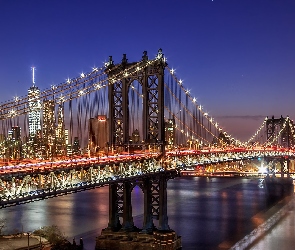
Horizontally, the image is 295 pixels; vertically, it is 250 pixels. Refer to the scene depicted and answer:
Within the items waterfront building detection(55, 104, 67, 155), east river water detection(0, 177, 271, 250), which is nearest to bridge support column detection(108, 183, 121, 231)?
east river water detection(0, 177, 271, 250)

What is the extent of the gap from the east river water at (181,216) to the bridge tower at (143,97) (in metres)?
8.91

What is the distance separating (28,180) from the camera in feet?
82.5

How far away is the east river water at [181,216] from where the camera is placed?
46.3 m

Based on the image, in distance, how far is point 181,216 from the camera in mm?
58875

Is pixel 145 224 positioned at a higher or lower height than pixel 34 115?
lower

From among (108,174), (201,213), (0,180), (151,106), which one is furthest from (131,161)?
(201,213)

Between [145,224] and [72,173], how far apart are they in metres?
10.4

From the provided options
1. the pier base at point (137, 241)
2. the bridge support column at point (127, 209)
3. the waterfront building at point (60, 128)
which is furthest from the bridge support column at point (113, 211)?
the waterfront building at point (60, 128)

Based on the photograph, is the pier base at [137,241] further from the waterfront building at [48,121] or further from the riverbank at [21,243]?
the waterfront building at [48,121]

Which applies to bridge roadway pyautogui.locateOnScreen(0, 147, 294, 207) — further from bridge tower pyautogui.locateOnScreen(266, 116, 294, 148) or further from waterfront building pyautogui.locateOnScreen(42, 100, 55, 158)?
bridge tower pyautogui.locateOnScreen(266, 116, 294, 148)

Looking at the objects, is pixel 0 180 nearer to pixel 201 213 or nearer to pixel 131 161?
pixel 131 161

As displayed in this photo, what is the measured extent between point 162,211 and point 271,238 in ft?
47.9

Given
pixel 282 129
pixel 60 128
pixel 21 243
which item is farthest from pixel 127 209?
pixel 282 129

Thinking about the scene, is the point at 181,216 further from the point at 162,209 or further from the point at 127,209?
the point at 162,209
